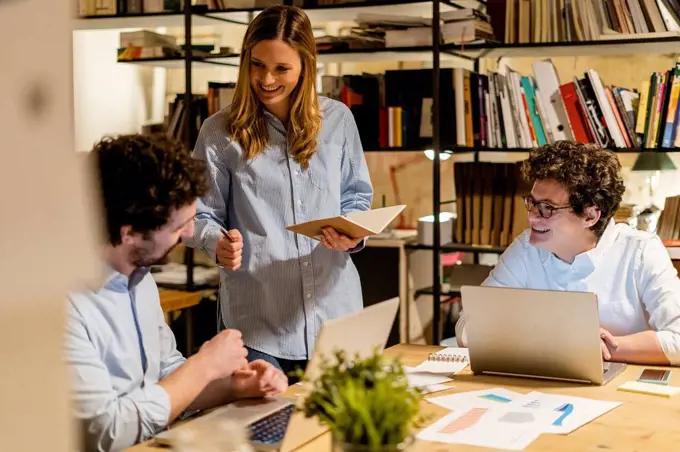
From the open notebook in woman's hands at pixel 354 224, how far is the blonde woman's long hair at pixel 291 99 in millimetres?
246

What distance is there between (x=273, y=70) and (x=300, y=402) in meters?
1.24

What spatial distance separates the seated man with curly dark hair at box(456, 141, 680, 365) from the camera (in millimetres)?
2342

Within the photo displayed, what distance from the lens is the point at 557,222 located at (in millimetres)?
2363

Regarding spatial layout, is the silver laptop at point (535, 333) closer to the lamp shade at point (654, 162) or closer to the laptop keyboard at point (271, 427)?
the laptop keyboard at point (271, 427)

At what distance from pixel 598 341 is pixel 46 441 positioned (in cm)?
160

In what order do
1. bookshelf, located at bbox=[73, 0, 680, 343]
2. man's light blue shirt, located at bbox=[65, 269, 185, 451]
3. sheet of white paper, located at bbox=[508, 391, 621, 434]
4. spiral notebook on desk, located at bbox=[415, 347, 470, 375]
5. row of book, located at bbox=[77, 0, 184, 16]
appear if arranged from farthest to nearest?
row of book, located at bbox=[77, 0, 184, 16], bookshelf, located at bbox=[73, 0, 680, 343], spiral notebook on desk, located at bbox=[415, 347, 470, 375], sheet of white paper, located at bbox=[508, 391, 621, 434], man's light blue shirt, located at bbox=[65, 269, 185, 451]

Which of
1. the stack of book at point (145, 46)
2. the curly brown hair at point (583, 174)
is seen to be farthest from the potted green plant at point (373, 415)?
the stack of book at point (145, 46)

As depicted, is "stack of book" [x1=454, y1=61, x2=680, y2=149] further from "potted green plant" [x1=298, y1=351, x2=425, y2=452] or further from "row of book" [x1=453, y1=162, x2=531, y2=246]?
"potted green plant" [x1=298, y1=351, x2=425, y2=452]

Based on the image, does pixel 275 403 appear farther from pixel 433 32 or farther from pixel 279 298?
pixel 433 32

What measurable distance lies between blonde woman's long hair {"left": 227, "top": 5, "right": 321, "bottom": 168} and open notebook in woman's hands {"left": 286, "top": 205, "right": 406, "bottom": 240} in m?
0.25

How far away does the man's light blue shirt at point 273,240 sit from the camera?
7.86 ft

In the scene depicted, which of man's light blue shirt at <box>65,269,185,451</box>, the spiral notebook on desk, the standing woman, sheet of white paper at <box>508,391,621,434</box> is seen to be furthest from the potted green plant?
the standing woman

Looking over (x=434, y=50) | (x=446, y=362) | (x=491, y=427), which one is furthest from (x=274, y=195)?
(x=434, y=50)

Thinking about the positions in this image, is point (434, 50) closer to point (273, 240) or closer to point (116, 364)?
point (273, 240)
